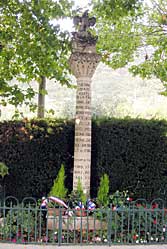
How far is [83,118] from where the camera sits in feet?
28.1

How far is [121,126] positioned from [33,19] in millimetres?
3269

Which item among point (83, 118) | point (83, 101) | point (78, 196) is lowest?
point (78, 196)

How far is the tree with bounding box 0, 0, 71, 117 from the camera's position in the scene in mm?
8922

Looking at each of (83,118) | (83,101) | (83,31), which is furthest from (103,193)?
(83,31)

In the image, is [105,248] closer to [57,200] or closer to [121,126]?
[57,200]

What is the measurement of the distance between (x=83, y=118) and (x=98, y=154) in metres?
1.02

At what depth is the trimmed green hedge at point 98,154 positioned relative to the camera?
891 centimetres

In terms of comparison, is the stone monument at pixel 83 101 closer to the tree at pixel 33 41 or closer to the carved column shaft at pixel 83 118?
the carved column shaft at pixel 83 118

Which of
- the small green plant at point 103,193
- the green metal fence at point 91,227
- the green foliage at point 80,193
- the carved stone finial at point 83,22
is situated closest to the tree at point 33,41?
the carved stone finial at point 83,22

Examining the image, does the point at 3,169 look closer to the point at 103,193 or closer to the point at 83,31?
the point at 103,193

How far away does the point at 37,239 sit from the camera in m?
7.32

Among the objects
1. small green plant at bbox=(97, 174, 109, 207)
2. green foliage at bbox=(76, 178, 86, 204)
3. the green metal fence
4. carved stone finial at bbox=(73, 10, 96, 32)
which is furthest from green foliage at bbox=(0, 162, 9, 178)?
carved stone finial at bbox=(73, 10, 96, 32)

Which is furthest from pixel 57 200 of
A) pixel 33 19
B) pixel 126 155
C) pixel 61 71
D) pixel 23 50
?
pixel 33 19

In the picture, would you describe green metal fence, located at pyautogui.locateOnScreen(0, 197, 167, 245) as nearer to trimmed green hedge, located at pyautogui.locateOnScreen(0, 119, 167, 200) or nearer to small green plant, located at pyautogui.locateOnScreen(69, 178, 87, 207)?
small green plant, located at pyautogui.locateOnScreen(69, 178, 87, 207)
